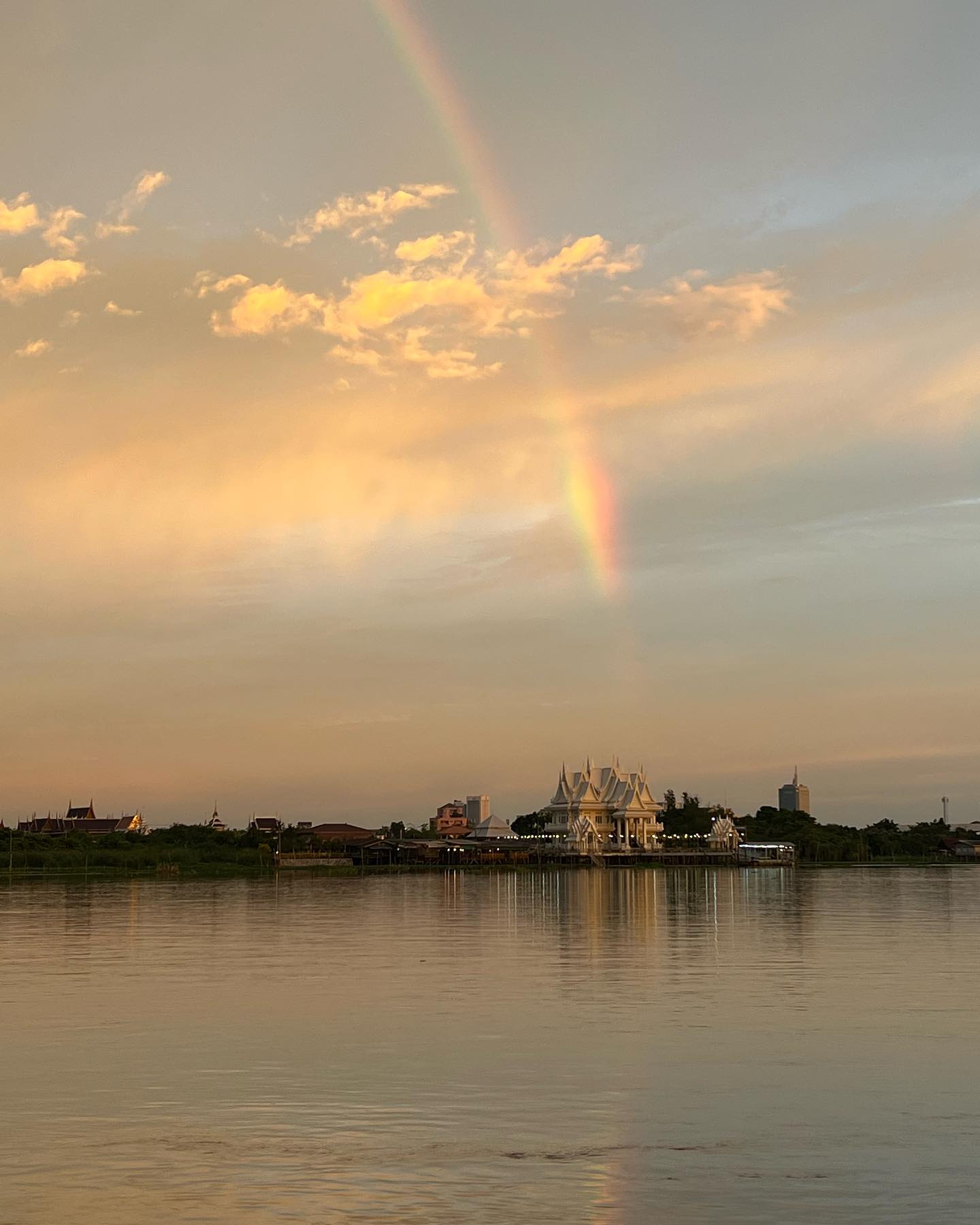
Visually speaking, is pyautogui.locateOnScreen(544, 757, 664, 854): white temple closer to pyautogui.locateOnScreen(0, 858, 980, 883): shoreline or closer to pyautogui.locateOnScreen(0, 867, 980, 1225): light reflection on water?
pyautogui.locateOnScreen(0, 858, 980, 883): shoreline

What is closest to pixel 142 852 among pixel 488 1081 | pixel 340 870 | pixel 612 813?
pixel 340 870

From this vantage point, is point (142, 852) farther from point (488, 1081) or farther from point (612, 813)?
point (488, 1081)

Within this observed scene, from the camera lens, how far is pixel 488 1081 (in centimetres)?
2256

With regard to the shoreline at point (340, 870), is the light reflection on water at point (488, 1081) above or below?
above

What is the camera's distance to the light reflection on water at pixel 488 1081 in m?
15.7

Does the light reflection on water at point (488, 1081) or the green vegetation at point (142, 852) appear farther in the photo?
the green vegetation at point (142, 852)

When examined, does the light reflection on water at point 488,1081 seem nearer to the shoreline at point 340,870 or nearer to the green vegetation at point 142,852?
the shoreline at point 340,870

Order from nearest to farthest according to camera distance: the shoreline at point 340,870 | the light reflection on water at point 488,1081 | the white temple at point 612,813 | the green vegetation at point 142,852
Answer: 1. the light reflection on water at point 488,1081
2. the shoreline at point 340,870
3. the green vegetation at point 142,852
4. the white temple at point 612,813

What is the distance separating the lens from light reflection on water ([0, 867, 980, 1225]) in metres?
15.7

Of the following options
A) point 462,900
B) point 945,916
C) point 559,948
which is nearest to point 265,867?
point 462,900

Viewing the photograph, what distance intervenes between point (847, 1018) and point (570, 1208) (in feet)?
52.8

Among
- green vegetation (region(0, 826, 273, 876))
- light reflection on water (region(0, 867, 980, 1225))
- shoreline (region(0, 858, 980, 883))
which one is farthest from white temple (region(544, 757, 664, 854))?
light reflection on water (region(0, 867, 980, 1225))

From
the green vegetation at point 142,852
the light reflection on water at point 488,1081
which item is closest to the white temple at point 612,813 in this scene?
the green vegetation at point 142,852

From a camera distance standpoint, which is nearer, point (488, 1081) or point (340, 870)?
point (488, 1081)
